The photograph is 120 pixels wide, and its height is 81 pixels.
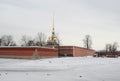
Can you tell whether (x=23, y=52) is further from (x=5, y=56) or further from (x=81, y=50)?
(x=81, y=50)

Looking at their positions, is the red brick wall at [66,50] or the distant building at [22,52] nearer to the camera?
the distant building at [22,52]

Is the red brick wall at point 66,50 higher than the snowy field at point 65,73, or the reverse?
the red brick wall at point 66,50

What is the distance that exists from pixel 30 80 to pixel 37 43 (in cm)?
12590

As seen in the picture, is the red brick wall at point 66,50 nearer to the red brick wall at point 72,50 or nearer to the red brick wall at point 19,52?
the red brick wall at point 72,50

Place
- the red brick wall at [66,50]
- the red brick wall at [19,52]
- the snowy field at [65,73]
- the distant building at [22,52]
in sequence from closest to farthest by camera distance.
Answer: the snowy field at [65,73], the distant building at [22,52], the red brick wall at [19,52], the red brick wall at [66,50]

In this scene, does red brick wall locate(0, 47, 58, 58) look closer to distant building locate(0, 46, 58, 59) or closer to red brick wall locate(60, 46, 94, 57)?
distant building locate(0, 46, 58, 59)

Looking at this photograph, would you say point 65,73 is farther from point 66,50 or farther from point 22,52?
point 66,50

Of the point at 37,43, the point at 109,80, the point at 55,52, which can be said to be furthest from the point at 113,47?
the point at 109,80

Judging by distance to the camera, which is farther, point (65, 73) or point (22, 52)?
point (22, 52)

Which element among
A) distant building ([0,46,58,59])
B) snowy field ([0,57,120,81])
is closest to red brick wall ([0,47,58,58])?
distant building ([0,46,58,59])

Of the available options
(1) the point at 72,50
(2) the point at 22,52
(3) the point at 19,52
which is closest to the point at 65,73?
(2) the point at 22,52

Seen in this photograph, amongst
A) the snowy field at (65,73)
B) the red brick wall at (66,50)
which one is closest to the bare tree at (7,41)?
the red brick wall at (66,50)

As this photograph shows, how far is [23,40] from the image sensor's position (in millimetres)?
143750

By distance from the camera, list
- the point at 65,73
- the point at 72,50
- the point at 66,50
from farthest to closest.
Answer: the point at 66,50 → the point at 72,50 → the point at 65,73
